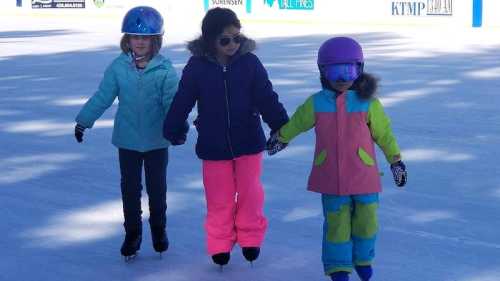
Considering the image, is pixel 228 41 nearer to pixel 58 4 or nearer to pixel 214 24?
pixel 214 24

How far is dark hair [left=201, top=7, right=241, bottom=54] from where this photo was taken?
4.50 m

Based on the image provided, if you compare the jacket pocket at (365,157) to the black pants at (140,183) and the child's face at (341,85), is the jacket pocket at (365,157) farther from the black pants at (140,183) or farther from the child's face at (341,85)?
the black pants at (140,183)

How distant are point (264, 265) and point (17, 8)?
95.2 ft

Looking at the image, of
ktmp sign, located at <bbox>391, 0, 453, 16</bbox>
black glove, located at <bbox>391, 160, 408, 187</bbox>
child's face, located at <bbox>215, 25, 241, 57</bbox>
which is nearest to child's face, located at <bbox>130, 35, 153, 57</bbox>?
child's face, located at <bbox>215, 25, 241, 57</bbox>

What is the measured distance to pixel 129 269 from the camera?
4.83m

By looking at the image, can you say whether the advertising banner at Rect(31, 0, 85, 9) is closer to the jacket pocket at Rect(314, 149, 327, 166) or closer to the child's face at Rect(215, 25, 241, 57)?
the child's face at Rect(215, 25, 241, 57)

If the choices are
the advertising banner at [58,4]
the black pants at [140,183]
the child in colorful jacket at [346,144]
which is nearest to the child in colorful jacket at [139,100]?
the black pants at [140,183]

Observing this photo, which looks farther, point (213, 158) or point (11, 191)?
point (11, 191)

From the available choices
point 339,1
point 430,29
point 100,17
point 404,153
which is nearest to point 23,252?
point 404,153

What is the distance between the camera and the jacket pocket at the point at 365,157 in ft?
13.8

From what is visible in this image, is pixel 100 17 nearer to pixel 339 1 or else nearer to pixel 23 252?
pixel 339 1

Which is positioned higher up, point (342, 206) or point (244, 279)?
point (342, 206)

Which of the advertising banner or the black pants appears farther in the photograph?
the advertising banner

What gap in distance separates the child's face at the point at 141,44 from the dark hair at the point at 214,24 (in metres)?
0.33
